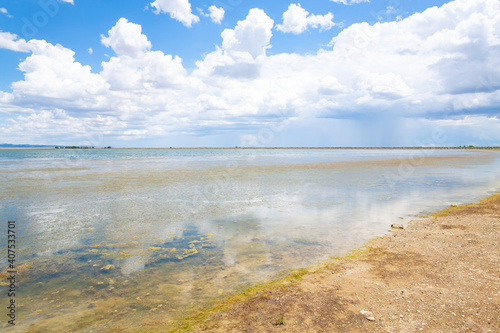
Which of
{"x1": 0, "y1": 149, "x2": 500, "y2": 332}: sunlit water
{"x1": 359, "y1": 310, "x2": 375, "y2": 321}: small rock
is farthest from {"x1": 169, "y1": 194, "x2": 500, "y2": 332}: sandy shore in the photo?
{"x1": 0, "y1": 149, "x2": 500, "y2": 332}: sunlit water

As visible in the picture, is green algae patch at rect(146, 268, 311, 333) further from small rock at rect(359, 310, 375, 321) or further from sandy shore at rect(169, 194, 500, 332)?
small rock at rect(359, 310, 375, 321)

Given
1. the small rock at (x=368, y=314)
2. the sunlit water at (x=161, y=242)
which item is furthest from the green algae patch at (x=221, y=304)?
the small rock at (x=368, y=314)

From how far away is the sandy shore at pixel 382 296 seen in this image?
5340 millimetres

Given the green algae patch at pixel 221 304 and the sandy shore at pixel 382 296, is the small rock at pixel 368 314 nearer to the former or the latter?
the sandy shore at pixel 382 296

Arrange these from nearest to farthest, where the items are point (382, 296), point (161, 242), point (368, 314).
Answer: point (368, 314)
point (382, 296)
point (161, 242)

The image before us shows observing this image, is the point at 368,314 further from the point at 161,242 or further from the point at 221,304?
the point at 161,242

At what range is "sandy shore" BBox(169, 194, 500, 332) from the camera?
5.34m

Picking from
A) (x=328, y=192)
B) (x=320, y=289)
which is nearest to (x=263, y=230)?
(x=320, y=289)

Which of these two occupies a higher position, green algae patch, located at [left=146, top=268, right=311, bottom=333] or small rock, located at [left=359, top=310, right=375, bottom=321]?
small rock, located at [left=359, top=310, right=375, bottom=321]

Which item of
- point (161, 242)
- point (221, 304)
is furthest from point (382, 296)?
point (161, 242)

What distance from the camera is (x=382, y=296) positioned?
6305 mm

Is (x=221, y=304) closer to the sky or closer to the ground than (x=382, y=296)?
closer to the ground

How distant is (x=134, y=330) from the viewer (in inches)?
218

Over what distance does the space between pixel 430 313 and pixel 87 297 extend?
7681 mm
